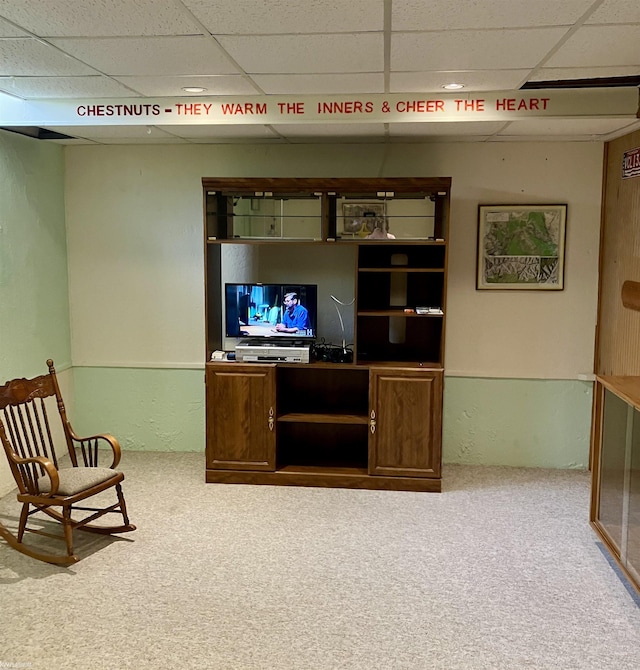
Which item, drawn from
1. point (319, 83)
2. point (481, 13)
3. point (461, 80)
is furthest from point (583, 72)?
point (319, 83)

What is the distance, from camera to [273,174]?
17.1ft

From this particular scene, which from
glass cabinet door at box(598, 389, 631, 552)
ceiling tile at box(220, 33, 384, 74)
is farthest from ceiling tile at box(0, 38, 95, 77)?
glass cabinet door at box(598, 389, 631, 552)

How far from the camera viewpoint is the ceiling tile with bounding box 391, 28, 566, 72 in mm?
2715

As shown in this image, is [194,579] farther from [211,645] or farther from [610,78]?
[610,78]

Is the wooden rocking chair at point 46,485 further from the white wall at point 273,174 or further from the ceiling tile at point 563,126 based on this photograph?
the ceiling tile at point 563,126

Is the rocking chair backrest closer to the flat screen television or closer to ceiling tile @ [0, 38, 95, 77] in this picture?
the flat screen television

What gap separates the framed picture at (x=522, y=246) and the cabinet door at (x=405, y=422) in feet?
3.63

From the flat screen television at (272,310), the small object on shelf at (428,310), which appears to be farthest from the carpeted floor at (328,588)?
the small object on shelf at (428,310)

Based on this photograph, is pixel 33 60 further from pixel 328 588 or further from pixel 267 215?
pixel 328 588

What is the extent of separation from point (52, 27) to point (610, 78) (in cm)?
290

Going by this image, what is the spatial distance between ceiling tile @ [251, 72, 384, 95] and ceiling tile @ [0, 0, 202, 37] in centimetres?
86

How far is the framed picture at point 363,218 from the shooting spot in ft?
15.5

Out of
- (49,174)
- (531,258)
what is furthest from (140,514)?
(531,258)

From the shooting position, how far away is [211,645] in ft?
9.32
